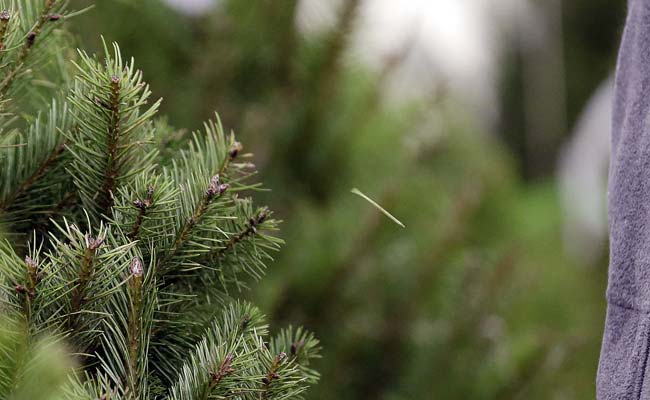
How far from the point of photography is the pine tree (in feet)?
1.54

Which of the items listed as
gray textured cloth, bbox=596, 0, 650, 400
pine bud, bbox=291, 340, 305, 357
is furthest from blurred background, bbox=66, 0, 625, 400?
gray textured cloth, bbox=596, 0, 650, 400

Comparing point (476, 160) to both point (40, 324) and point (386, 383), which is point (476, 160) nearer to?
point (386, 383)

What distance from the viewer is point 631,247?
0.57 metres

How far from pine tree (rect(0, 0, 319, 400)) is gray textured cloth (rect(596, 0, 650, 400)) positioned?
0.78ft

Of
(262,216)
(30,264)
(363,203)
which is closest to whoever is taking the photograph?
(30,264)

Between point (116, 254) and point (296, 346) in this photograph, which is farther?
point (296, 346)

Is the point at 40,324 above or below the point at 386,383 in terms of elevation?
below

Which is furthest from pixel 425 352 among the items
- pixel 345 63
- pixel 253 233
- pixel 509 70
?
pixel 509 70

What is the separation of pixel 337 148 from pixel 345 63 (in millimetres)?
193

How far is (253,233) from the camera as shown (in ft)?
1.85

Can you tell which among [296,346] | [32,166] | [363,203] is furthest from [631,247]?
[363,203]

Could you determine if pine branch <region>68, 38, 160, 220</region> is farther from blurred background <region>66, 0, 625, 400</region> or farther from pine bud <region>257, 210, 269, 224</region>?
blurred background <region>66, 0, 625, 400</region>

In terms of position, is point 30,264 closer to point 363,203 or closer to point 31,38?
point 31,38

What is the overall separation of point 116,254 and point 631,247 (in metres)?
0.39
